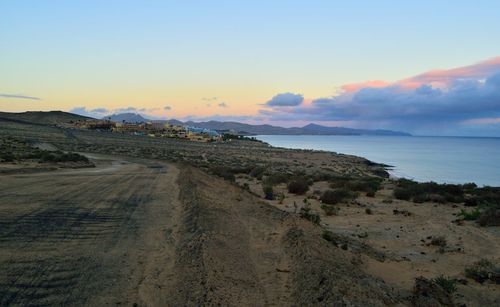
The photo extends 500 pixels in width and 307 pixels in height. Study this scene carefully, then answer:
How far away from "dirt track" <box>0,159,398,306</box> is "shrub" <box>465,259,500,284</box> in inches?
110

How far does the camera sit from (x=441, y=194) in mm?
23109

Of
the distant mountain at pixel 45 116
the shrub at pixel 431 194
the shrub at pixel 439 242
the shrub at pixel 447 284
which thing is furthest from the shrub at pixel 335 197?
the distant mountain at pixel 45 116

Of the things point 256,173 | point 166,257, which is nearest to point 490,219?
point 166,257

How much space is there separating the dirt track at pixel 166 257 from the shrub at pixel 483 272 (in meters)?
2.79

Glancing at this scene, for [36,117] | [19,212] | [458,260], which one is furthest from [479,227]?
[36,117]

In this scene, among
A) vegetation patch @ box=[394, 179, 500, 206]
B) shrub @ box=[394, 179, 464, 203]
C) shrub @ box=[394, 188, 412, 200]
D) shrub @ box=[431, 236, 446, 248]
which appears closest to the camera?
shrub @ box=[431, 236, 446, 248]

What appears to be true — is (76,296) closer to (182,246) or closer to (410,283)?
(182,246)

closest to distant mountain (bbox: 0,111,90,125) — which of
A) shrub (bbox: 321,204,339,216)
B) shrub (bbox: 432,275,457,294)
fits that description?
shrub (bbox: 321,204,339,216)

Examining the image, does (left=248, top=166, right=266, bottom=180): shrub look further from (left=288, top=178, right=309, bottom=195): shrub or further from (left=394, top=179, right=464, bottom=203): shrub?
(left=394, top=179, right=464, bottom=203): shrub

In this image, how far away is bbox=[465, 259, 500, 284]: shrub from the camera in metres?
9.10

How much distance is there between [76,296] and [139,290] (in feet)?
3.04

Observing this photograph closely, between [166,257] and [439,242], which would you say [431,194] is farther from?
[166,257]

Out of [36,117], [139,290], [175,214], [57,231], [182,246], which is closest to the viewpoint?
[139,290]

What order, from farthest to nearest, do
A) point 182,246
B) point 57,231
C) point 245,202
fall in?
point 245,202, point 57,231, point 182,246
